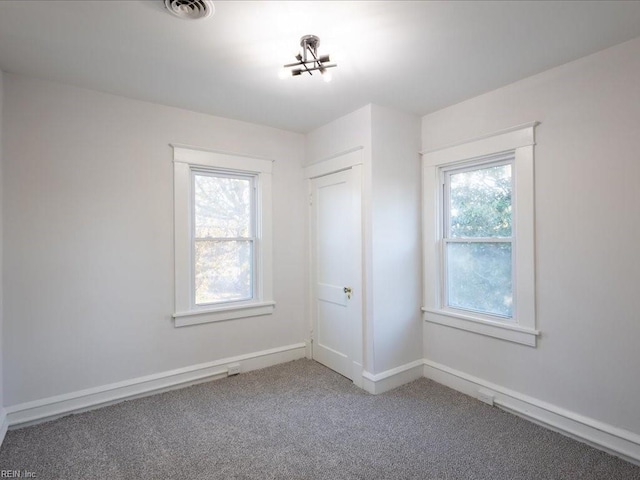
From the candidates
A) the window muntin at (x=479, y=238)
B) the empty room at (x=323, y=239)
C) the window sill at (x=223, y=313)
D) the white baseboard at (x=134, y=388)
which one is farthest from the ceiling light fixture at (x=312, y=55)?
the white baseboard at (x=134, y=388)

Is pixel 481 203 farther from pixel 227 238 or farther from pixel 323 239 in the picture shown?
pixel 227 238

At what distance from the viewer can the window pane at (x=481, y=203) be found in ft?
9.03

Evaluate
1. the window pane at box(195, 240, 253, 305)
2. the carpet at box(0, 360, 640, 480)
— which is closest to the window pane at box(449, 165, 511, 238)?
the carpet at box(0, 360, 640, 480)

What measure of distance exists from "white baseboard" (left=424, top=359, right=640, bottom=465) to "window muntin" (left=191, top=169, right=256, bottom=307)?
2207mm

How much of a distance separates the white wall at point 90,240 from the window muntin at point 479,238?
7.23 ft

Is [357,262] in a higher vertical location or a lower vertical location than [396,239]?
lower

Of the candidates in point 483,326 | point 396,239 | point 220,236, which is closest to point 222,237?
point 220,236

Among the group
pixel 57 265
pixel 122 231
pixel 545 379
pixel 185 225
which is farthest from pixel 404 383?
pixel 57 265

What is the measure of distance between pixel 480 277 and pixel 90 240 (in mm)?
3270

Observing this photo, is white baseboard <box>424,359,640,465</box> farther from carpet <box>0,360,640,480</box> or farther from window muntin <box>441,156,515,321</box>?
window muntin <box>441,156,515,321</box>

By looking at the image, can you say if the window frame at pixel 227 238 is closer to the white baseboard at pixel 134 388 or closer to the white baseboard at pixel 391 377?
the white baseboard at pixel 134 388

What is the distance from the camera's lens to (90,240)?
105 inches

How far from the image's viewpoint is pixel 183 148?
10.1ft

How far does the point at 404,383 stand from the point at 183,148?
9.85 ft
